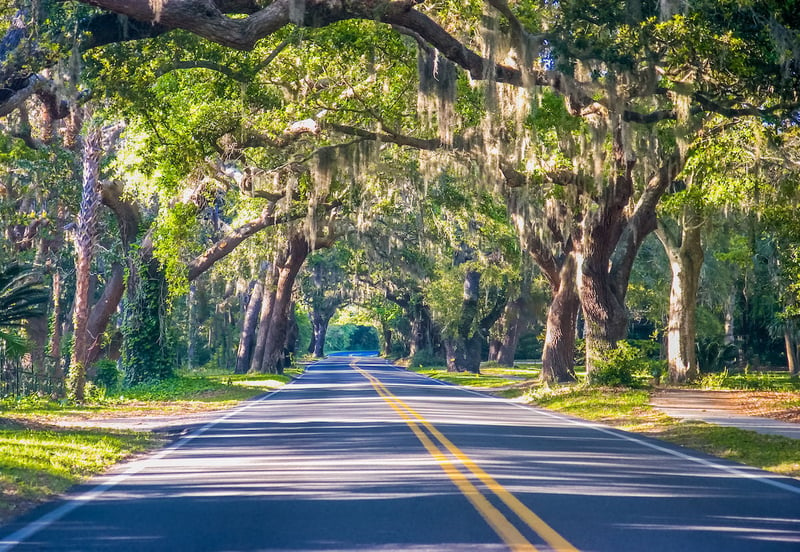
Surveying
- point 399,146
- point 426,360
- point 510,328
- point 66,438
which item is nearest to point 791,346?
point 510,328

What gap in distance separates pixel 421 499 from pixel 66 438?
777cm

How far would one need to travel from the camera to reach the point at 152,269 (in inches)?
1326

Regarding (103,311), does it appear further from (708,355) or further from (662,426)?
(708,355)

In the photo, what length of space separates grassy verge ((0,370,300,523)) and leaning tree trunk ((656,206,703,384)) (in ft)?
41.5

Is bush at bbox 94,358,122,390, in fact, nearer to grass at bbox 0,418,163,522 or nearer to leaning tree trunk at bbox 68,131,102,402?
leaning tree trunk at bbox 68,131,102,402

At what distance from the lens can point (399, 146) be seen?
30.0m

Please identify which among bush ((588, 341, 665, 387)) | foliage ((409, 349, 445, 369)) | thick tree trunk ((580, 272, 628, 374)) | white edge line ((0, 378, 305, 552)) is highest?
thick tree trunk ((580, 272, 628, 374))

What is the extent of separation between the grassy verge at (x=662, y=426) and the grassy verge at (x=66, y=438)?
805 cm

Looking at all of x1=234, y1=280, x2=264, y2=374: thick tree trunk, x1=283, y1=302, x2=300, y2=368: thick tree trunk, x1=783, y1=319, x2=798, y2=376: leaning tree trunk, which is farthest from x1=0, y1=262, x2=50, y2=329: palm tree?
x1=283, y1=302, x2=300, y2=368: thick tree trunk

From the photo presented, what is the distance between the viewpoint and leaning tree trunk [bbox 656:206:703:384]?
3124cm

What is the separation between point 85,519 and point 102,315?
26.1m

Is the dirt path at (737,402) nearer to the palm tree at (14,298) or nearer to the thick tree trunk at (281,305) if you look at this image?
the palm tree at (14,298)

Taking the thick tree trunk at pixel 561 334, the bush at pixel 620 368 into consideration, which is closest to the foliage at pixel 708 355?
the thick tree trunk at pixel 561 334

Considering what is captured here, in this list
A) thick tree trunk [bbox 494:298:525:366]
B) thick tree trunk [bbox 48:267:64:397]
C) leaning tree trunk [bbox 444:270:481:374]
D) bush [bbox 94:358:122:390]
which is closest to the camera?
thick tree trunk [bbox 48:267:64:397]
